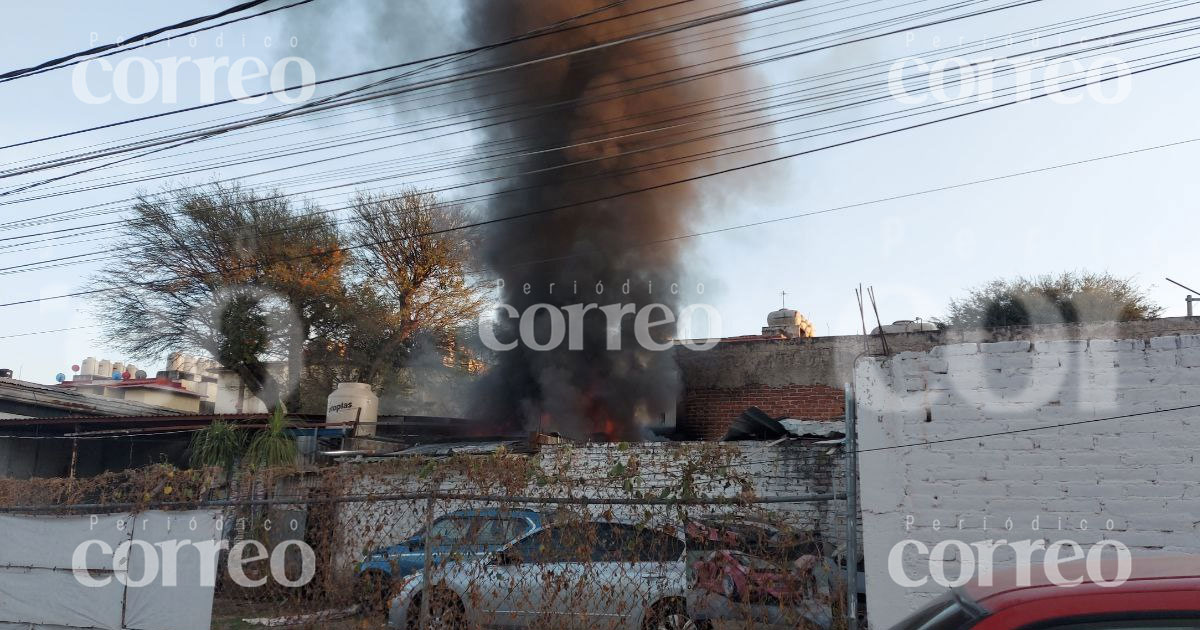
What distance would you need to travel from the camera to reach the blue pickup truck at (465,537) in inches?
237

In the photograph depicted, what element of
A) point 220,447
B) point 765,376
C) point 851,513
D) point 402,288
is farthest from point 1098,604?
point 402,288

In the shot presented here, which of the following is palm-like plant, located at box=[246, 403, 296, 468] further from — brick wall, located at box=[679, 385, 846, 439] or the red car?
the red car

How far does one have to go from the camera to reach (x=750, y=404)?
53.7 feet

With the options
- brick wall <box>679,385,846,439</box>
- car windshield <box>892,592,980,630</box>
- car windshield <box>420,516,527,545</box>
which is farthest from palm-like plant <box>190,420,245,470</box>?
car windshield <box>892,592,980,630</box>

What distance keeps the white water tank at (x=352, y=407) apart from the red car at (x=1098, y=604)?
13.3m

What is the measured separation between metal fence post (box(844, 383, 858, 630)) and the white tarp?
4.61 metres

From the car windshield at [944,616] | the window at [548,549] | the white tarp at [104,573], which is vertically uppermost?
the car windshield at [944,616]

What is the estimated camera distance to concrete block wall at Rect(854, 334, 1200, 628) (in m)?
5.71

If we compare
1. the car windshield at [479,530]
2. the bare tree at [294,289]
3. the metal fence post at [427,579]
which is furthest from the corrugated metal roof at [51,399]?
the metal fence post at [427,579]

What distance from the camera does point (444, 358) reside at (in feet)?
85.8

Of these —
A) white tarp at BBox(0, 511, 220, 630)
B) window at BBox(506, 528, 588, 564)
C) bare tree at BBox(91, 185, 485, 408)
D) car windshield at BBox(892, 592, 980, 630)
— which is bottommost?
white tarp at BBox(0, 511, 220, 630)

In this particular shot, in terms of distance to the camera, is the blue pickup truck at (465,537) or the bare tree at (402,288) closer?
the blue pickup truck at (465,537)

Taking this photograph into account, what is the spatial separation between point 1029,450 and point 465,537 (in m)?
4.08

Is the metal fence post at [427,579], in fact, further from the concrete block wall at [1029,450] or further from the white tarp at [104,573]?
the concrete block wall at [1029,450]
